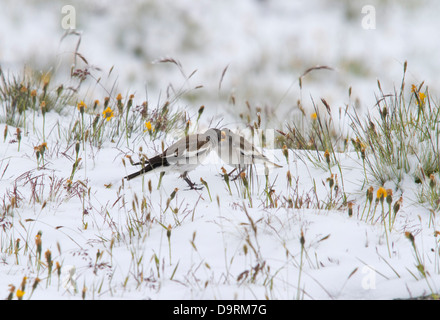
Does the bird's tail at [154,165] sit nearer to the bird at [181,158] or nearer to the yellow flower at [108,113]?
the bird at [181,158]

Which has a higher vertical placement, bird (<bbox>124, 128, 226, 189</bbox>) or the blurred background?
the blurred background

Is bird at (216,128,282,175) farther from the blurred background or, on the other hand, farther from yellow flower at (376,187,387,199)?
the blurred background

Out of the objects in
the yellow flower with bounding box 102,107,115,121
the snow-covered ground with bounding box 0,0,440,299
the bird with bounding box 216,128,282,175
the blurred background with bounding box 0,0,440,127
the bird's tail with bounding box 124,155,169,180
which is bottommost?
the snow-covered ground with bounding box 0,0,440,299

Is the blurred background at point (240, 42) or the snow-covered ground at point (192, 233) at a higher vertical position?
the blurred background at point (240, 42)

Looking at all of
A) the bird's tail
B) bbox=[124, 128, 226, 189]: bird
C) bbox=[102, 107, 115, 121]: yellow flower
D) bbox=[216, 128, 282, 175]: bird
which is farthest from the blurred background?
the bird's tail

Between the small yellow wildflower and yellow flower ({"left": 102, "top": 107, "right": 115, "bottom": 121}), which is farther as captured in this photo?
yellow flower ({"left": 102, "top": 107, "right": 115, "bottom": 121})

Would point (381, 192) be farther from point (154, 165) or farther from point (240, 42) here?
point (240, 42)

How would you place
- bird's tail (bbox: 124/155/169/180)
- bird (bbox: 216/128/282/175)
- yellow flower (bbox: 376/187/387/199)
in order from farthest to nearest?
bird (bbox: 216/128/282/175)
bird's tail (bbox: 124/155/169/180)
yellow flower (bbox: 376/187/387/199)

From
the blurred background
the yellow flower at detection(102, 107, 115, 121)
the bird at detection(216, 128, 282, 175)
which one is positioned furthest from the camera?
the blurred background

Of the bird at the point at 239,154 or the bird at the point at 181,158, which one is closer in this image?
the bird at the point at 181,158

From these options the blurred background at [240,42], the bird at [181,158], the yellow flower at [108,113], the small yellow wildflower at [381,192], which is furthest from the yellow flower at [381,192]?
the blurred background at [240,42]
